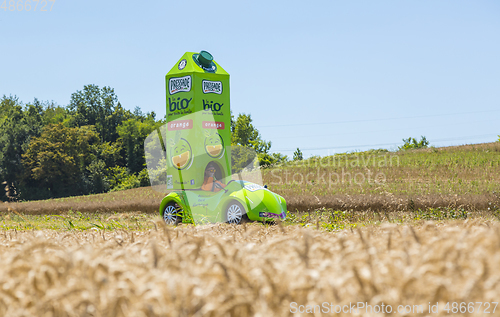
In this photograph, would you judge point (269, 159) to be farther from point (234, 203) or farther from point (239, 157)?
point (234, 203)

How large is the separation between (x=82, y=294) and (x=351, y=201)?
15062mm

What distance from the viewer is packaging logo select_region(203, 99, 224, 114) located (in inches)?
351

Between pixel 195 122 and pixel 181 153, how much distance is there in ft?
2.67

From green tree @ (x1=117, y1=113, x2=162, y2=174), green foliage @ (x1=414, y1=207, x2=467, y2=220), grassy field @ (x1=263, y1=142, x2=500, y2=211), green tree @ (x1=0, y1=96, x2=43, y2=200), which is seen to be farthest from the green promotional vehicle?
green tree @ (x1=117, y1=113, x2=162, y2=174)

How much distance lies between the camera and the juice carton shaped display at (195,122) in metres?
8.72

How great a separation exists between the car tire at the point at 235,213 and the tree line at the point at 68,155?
99.0 ft

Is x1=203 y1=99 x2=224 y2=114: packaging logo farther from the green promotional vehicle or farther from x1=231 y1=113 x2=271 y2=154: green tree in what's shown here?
x1=231 y1=113 x2=271 y2=154: green tree

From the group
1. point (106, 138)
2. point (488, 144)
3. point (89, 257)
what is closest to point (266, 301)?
point (89, 257)

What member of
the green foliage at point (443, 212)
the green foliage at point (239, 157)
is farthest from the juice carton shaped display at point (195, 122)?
the green foliage at point (443, 212)

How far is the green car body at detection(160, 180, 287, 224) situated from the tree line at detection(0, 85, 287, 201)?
98.2 ft

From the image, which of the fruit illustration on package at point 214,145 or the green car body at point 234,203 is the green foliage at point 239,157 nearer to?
the fruit illustration on package at point 214,145

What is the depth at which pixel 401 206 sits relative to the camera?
14594 millimetres

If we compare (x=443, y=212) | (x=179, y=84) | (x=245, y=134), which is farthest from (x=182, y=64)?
(x=245, y=134)

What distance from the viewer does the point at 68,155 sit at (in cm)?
4438
